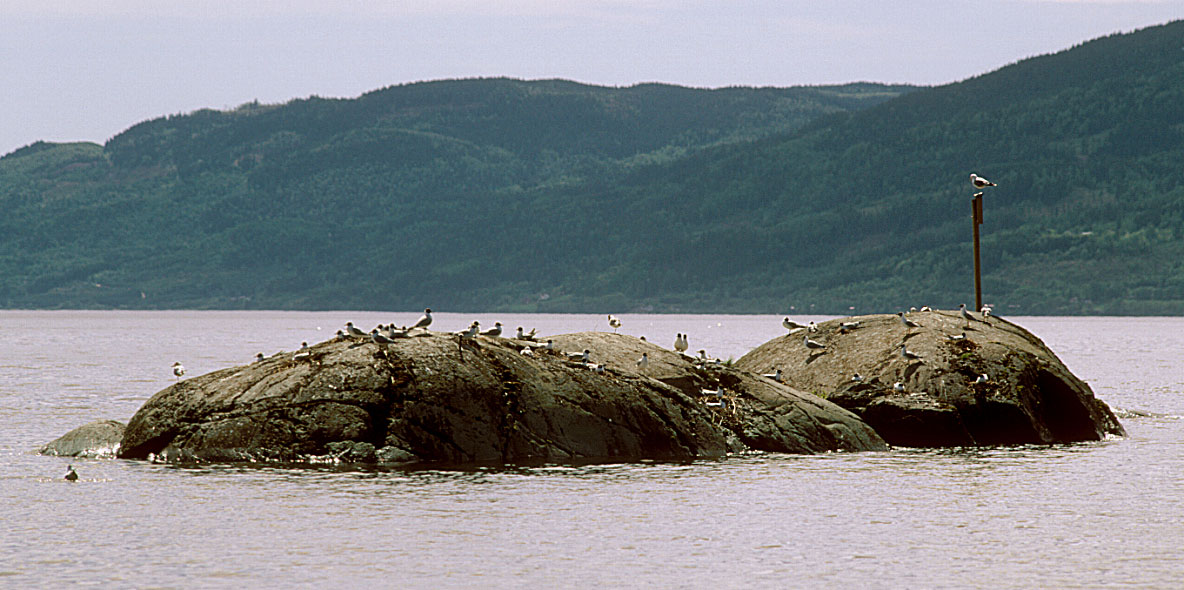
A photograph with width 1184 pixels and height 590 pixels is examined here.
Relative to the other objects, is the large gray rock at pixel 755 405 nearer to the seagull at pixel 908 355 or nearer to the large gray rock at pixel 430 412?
the large gray rock at pixel 430 412

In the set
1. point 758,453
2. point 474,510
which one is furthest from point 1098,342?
point 474,510

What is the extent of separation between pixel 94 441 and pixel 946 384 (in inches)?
744

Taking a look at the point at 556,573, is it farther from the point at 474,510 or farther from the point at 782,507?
the point at 782,507

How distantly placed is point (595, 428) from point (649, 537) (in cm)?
792

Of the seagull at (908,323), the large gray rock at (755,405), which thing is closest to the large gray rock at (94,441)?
the large gray rock at (755,405)

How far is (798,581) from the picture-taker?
18938 mm

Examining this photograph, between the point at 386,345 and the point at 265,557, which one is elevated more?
the point at 386,345

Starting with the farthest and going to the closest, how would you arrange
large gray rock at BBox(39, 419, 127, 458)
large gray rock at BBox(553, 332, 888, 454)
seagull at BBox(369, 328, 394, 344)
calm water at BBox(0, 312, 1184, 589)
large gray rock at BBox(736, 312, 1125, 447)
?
1. large gray rock at BBox(736, 312, 1125, 447)
2. large gray rock at BBox(553, 332, 888, 454)
3. large gray rock at BBox(39, 419, 127, 458)
4. seagull at BBox(369, 328, 394, 344)
5. calm water at BBox(0, 312, 1184, 589)

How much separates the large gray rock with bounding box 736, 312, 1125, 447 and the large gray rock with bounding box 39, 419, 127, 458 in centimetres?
1537

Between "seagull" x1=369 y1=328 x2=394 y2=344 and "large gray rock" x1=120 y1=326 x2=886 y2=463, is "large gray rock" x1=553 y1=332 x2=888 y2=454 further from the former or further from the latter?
"seagull" x1=369 y1=328 x2=394 y2=344

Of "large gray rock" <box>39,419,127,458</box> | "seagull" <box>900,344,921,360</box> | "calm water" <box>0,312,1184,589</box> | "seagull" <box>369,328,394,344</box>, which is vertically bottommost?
"calm water" <box>0,312,1184,589</box>

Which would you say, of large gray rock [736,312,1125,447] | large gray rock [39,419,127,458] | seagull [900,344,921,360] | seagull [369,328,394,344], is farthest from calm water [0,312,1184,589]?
seagull [369,328,394,344]

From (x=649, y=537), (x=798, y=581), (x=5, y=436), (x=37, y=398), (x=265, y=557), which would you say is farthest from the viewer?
(x=37, y=398)

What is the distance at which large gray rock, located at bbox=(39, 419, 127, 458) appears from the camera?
3112 centimetres
